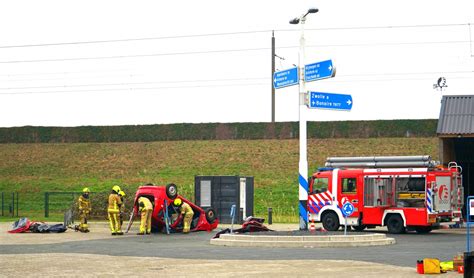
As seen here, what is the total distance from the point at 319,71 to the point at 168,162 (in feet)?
138

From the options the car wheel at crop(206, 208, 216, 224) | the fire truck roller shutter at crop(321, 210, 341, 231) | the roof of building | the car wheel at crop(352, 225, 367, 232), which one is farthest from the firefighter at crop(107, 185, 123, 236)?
the roof of building

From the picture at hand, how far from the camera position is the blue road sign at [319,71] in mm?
26547

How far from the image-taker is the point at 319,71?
27.1 metres

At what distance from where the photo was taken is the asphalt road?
21.6 meters

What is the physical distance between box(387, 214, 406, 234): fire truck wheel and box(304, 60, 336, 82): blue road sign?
7.74m

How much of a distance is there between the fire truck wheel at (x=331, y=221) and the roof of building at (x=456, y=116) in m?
5.04

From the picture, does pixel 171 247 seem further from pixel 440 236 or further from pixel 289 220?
pixel 289 220

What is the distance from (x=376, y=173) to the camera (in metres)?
33.5

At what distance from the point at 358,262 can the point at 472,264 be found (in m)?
3.97

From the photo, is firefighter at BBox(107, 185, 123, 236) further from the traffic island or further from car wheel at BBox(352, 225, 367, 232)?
car wheel at BBox(352, 225, 367, 232)

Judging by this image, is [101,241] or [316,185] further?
[316,185]

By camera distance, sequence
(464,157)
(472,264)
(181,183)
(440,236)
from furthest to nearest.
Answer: (181,183)
(464,157)
(440,236)
(472,264)

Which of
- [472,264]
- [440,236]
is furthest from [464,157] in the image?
[472,264]

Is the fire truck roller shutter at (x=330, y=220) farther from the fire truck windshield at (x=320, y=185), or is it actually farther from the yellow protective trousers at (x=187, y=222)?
the yellow protective trousers at (x=187, y=222)
